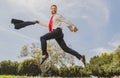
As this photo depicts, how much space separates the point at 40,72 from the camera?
73.1 metres

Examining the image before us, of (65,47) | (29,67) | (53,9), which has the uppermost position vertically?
(29,67)

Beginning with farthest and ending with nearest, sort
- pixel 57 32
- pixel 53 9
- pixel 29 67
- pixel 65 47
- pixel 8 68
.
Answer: pixel 8 68 < pixel 29 67 < pixel 53 9 < pixel 65 47 < pixel 57 32

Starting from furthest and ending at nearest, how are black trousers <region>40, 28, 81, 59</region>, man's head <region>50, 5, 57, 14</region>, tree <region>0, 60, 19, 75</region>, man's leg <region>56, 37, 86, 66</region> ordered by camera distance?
tree <region>0, 60, 19, 75</region>, man's head <region>50, 5, 57, 14</region>, man's leg <region>56, 37, 86, 66</region>, black trousers <region>40, 28, 81, 59</region>

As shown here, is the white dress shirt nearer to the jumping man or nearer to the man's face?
the jumping man

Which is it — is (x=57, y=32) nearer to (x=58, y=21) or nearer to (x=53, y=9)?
(x=58, y=21)

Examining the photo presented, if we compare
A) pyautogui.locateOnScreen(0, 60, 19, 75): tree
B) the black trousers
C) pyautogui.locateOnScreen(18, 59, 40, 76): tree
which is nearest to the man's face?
the black trousers

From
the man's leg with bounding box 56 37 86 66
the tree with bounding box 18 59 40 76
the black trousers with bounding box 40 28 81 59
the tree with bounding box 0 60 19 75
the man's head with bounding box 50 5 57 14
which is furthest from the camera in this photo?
the tree with bounding box 0 60 19 75

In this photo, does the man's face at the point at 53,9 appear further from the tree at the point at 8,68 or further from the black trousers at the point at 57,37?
the tree at the point at 8,68

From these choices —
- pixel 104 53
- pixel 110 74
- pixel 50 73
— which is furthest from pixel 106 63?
pixel 50 73

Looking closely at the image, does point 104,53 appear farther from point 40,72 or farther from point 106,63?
point 40,72

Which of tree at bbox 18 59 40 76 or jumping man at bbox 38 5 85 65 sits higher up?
tree at bbox 18 59 40 76

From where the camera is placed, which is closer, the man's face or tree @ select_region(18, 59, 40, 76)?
the man's face

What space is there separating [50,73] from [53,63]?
3.91 metres

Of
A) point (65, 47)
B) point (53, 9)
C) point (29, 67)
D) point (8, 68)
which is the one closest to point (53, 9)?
point (53, 9)
